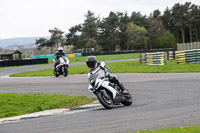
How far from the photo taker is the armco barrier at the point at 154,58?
2902 cm

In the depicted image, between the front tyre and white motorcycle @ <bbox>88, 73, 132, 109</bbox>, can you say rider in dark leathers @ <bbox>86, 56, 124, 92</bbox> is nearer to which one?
white motorcycle @ <bbox>88, 73, 132, 109</bbox>

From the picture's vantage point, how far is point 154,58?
98.7ft

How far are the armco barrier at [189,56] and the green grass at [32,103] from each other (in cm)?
1609

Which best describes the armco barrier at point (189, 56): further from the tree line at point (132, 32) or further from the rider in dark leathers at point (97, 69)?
the tree line at point (132, 32)

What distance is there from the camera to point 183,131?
6.08m

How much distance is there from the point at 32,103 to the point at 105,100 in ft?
9.62

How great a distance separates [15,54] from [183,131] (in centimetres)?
7355

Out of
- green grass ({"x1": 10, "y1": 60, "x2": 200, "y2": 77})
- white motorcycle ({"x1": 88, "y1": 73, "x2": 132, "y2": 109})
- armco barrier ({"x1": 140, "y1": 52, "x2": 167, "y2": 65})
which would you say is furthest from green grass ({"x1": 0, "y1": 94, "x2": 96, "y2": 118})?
armco barrier ({"x1": 140, "y1": 52, "x2": 167, "y2": 65})

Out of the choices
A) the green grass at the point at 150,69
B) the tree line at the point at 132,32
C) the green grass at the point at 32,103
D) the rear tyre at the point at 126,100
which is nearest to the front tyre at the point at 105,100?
the rear tyre at the point at 126,100

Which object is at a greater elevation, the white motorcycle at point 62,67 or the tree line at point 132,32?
the tree line at point 132,32

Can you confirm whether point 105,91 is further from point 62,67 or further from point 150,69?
point 150,69

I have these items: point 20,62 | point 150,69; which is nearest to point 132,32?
point 20,62

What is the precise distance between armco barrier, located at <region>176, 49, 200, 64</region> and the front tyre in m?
18.0

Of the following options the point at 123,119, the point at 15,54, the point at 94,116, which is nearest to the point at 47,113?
the point at 94,116
